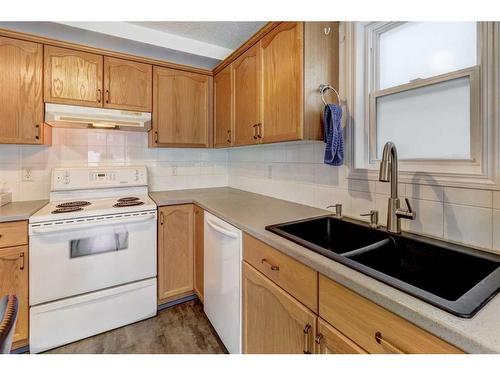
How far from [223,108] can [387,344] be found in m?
2.10

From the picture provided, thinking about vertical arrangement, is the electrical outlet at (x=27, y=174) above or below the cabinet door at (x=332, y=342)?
above

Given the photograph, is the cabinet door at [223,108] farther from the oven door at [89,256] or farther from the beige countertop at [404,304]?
the beige countertop at [404,304]

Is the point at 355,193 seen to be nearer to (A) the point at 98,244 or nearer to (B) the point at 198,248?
(B) the point at 198,248

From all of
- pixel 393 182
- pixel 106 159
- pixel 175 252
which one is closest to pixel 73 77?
pixel 106 159

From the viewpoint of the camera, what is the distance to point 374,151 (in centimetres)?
145

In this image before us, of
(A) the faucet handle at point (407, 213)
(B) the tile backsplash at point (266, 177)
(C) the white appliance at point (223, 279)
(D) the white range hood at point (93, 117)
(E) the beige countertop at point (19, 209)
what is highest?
(D) the white range hood at point (93, 117)

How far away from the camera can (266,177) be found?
2.30 metres

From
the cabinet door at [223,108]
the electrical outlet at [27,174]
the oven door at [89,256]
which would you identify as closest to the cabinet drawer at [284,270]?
the oven door at [89,256]

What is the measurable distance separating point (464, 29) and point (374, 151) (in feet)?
2.12

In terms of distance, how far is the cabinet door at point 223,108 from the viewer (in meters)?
2.18

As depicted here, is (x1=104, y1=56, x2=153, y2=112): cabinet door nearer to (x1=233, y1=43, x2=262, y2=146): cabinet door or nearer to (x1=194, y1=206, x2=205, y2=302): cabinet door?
(x1=233, y1=43, x2=262, y2=146): cabinet door

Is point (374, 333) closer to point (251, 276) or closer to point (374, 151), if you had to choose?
point (251, 276)
